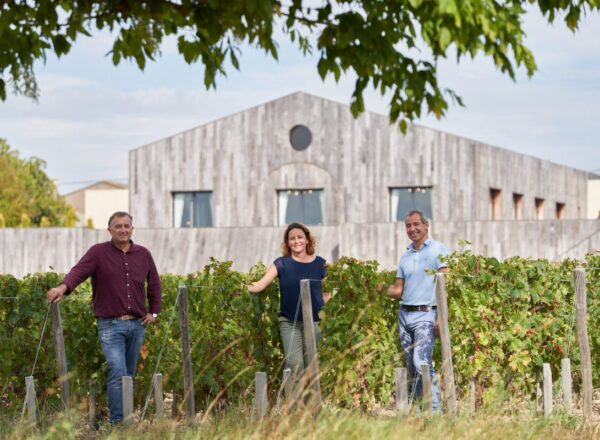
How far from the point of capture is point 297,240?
980 centimetres

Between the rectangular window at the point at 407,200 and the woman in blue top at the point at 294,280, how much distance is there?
24111 mm

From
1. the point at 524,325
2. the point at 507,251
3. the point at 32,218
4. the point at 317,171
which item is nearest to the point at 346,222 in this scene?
the point at 317,171

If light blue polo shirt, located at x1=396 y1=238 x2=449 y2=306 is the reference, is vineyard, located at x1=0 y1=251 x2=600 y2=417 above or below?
below

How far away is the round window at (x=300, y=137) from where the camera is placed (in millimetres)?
34812

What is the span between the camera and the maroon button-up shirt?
9602mm

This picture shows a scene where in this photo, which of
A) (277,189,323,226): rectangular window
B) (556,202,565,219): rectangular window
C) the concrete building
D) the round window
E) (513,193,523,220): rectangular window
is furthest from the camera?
(556,202,565,219): rectangular window

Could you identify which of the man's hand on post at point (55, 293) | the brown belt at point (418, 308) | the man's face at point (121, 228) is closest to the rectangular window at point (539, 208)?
the brown belt at point (418, 308)

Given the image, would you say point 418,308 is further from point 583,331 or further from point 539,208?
point 539,208

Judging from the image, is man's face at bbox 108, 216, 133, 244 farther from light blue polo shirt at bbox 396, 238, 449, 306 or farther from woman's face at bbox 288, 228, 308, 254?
light blue polo shirt at bbox 396, 238, 449, 306

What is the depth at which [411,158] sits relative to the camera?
1337 inches

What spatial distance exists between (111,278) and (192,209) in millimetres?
26569

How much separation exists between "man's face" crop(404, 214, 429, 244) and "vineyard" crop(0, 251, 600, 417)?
3.49 feet

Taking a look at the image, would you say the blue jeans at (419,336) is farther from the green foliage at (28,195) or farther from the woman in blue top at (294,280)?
the green foliage at (28,195)

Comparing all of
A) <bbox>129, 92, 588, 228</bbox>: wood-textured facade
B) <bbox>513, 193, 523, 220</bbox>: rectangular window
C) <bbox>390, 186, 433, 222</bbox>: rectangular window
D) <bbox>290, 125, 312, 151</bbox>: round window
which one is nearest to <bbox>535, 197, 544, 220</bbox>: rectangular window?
<bbox>513, 193, 523, 220</bbox>: rectangular window
